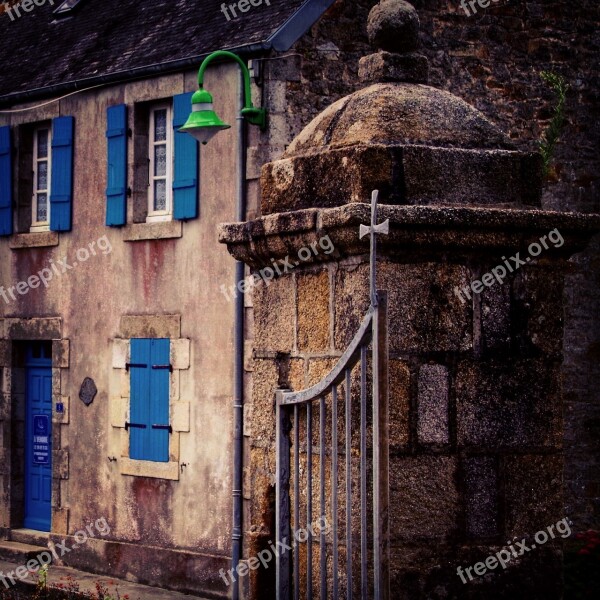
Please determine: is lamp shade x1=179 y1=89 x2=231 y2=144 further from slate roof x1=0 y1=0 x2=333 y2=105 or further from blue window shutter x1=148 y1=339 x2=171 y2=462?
blue window shutter x1=148 y1=339 x2=171 y2=462

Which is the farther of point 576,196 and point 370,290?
point 576,196

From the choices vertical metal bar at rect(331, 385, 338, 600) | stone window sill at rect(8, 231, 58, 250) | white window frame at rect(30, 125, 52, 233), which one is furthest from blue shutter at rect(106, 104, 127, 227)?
vertical metal bar at rect(331, 385, 338, 600)

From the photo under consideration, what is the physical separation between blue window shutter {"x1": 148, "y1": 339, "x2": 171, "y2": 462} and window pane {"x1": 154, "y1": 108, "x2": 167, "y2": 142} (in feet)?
6.56

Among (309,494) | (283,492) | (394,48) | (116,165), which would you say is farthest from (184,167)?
(309,494)

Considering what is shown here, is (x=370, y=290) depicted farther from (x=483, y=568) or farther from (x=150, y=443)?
(x=150, y=443)

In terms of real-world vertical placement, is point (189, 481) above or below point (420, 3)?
below

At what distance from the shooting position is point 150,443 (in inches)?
508

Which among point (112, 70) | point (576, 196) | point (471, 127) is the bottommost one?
point (471, 127)

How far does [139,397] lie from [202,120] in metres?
3.53

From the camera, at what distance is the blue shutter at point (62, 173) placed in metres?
13.8

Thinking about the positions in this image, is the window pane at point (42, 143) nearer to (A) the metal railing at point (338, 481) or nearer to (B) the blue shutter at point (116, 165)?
(B) the blue shutter at point (116, 165)

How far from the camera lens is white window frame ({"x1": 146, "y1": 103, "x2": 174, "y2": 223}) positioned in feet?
42.4

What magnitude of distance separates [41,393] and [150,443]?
6.88 feet

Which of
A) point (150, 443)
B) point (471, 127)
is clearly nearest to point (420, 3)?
point (150, 443)
